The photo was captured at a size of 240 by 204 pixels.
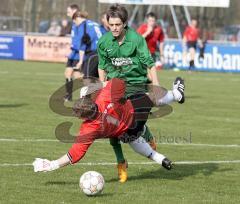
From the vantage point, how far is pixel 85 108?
928cm

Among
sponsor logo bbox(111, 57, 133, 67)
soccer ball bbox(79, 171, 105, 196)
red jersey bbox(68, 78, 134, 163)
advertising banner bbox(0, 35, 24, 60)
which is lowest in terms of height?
advertising banner bbox(0, 35, 24, 60)

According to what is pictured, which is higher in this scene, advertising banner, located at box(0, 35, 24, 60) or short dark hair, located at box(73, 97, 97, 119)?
short dark hair, located at box(73, 97, 97, 119)

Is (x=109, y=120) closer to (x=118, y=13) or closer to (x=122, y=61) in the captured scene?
(x=122, y=61)

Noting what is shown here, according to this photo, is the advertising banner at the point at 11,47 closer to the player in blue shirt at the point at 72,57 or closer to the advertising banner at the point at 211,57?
the advertising banner at the point at 211,57

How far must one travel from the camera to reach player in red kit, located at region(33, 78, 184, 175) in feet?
30.6

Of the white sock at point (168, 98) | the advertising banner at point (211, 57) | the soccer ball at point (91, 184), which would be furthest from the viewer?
the advertising banner at point (211, 57)

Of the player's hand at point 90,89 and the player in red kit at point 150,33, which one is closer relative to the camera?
the player's hand at point 90,89

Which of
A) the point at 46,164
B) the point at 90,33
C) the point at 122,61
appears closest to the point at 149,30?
the point at 90,33

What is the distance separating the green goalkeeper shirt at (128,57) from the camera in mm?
9836

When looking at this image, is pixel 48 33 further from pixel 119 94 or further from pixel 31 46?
pixel 119 94

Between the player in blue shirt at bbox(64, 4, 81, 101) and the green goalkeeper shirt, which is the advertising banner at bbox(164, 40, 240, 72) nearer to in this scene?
the player in blue shirt at bbox(64, 4, 81, 101)

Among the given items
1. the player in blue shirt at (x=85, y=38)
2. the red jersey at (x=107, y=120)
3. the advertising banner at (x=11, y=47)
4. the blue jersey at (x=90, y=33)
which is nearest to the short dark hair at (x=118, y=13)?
the red jersey at (x=107, y=120)

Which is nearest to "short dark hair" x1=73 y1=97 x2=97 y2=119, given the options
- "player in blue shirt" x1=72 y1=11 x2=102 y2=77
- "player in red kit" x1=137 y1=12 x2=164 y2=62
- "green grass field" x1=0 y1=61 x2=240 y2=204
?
"green grass field" x1=0 y1=61 x2=240 y2=204

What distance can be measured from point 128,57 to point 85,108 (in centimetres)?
98
